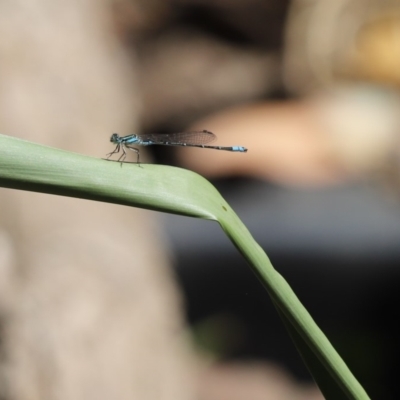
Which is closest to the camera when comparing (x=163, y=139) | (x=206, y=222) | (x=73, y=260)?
(x=163, y=139)

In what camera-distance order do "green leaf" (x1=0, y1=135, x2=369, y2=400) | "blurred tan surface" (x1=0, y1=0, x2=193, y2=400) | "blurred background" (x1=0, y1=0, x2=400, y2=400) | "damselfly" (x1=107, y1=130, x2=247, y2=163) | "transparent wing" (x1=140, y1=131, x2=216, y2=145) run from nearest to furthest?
"green leaf" (x1=0, y1=135, x2=369, y2=400) < "damselfly" (x1=107, y1=130, x2=247, y2=163) < "transparent wing" (x1=140, y1=131, x2=216, y2=145) < "blurred tan surface" (x1=0, y1=0, x2=193, y2=400) < "blurred background" (x1=0, y1=0, x2=400, y2=400)

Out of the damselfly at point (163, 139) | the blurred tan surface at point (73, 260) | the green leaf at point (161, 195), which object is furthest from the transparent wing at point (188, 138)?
the green leaf at point (161, 195)

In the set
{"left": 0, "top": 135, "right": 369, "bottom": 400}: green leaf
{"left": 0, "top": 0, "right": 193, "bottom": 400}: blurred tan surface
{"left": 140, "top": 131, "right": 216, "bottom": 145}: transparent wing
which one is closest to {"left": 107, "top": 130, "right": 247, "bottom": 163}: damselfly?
{"left": 140, "top": 131, "right": 216, "bottom": 145}: transparent wing

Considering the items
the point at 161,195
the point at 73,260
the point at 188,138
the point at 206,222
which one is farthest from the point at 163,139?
the point at 206,222

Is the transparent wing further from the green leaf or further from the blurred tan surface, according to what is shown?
the green leaf

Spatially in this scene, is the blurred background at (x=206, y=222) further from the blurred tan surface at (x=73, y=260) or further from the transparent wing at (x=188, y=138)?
the transparent wing at (x=188, y=138)

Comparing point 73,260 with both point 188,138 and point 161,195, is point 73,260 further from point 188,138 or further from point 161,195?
point 161,195
